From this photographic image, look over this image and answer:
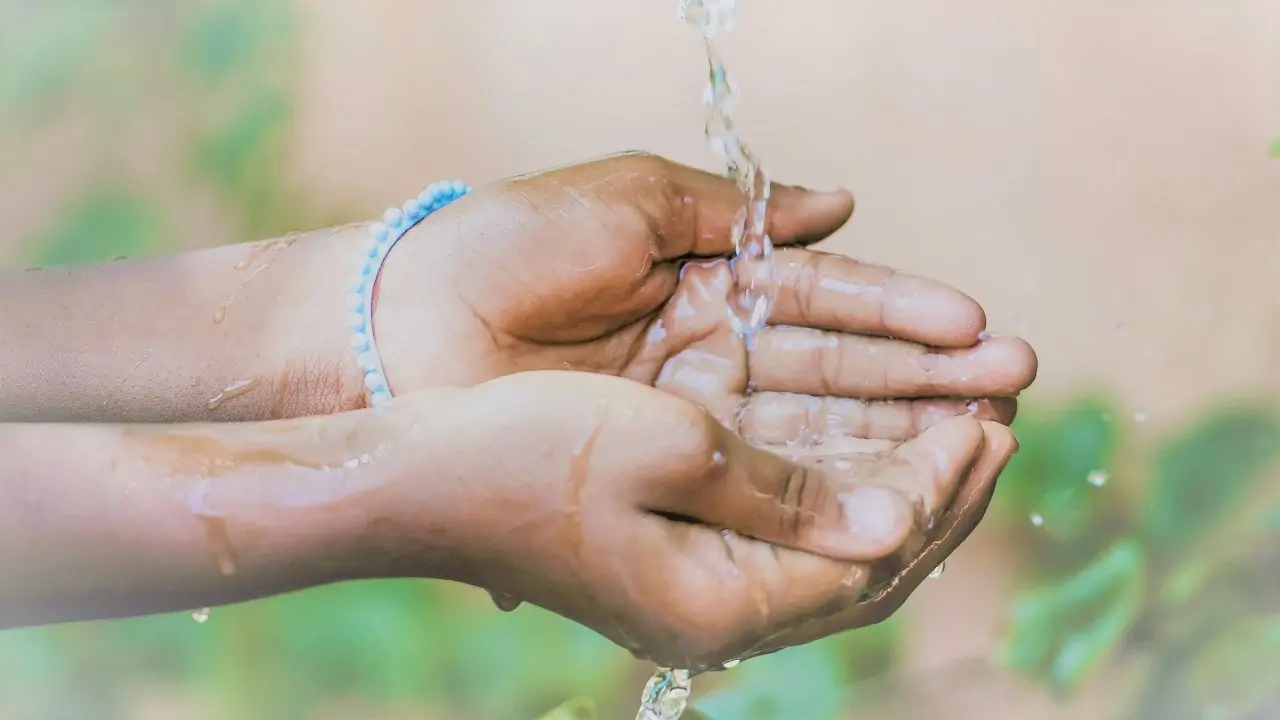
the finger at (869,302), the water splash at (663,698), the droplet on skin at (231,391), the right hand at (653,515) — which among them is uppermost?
the finger at (869,302)

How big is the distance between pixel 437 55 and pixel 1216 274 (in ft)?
2.48

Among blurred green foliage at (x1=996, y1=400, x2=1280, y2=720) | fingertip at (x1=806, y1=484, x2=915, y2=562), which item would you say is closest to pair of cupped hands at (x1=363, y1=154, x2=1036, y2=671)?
fingertip at (x1=806, y1=484, x2=915, y2=562)

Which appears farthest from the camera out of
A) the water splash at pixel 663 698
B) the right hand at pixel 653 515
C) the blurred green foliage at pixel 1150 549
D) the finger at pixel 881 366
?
the blurred green foliage at pixel 1150 549

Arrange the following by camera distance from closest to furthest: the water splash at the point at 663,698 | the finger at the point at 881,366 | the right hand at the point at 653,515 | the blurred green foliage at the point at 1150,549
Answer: the right hand at the point at 653,515
the finger at the point at 881,366
the water splash at the point at 663,698
the blurred green foliage at the point at 1150,549

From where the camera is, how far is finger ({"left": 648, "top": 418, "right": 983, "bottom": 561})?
0.45 meters

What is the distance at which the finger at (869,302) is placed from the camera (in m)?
0.62

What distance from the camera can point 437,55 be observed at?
0.82m

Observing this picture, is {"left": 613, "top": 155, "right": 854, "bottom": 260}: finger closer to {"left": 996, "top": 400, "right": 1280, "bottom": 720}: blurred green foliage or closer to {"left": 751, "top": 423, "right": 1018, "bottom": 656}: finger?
{"left": 751, "top": 423, "right": 1018, "bottom": 656}: finger

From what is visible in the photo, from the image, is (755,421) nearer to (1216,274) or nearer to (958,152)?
(958,152)

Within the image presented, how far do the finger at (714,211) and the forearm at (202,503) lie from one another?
0.89ft

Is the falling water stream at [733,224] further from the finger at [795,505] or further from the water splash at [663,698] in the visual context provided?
the finger at [795,505]

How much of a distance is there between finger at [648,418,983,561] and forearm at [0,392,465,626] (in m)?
0.13

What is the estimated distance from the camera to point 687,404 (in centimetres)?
45

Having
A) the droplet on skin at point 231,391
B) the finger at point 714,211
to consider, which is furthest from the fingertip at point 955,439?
the droplet on skin at point 231,391
